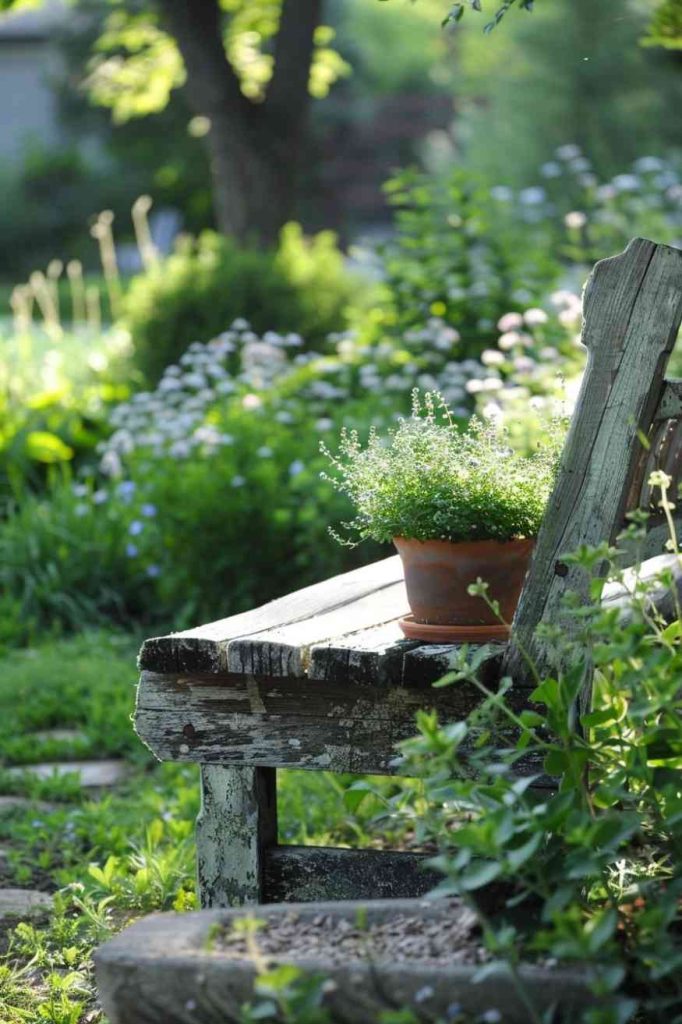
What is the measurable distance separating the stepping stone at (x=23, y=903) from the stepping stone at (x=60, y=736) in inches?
44.8

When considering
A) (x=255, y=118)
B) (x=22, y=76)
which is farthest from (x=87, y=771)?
(x=22, y=76)

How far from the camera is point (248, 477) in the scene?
18.7 ft

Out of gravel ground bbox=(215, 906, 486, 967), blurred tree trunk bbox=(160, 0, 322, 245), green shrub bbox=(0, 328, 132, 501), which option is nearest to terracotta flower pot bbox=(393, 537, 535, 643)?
gravel ground bbox=(215, 906, 486, 967)

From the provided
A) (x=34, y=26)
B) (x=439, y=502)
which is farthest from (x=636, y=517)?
(x=34, y=26)

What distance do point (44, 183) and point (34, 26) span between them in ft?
33.5

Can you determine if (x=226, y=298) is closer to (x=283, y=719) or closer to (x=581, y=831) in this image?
(x=283, y=719)

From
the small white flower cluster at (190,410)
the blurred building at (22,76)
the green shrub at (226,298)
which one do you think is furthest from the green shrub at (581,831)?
the blurred building at (22,76)

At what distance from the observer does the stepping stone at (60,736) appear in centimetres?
459

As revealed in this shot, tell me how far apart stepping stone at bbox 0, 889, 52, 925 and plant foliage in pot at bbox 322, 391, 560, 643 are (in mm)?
1304

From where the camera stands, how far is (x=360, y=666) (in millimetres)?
2430

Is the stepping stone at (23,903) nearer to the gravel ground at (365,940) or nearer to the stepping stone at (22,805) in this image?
the stepping stone at (22,805)

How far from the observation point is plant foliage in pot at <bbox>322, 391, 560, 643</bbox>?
2.52 metres

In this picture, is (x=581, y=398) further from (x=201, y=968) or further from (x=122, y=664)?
(x=122, y=664)

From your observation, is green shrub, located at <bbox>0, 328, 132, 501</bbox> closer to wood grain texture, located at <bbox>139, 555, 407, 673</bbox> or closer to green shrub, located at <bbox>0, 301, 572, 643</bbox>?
green shrub, located at <bbox>0, 301, 572, 643</bbox>
